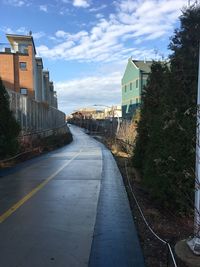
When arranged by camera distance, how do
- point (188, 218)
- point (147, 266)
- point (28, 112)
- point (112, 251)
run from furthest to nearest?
1. point (28, 112)
2. point (188, 218)
3. point (112, 251)
4. point (147, 266)

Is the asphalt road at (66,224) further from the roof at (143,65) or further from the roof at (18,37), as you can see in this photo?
the roof at (143,65)

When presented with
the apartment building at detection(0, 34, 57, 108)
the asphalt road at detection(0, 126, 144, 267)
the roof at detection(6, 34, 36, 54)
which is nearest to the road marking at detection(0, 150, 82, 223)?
the asphalt road at detection(0, 126, 144, 267)

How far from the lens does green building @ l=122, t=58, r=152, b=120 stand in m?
64.4

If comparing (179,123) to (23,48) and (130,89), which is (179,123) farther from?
(130,89)

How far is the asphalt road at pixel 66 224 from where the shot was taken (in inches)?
199

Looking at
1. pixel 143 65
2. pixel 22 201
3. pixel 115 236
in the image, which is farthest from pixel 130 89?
pixel 115 236

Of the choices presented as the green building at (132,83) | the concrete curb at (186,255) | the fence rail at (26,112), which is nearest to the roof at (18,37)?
the green building at (132,83)

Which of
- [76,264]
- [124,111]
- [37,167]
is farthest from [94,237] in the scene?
[124,111]

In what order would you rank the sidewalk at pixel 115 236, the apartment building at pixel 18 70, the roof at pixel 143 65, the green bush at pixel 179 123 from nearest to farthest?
the sidewalk at pixel 115 236
the green bush at pixel 179 123
the apartment building at pixel 18 70
the roof at pixel 143 65

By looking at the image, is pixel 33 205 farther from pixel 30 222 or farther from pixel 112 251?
pixel 112 251

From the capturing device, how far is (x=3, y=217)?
720 cm

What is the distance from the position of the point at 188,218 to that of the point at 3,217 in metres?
3.38

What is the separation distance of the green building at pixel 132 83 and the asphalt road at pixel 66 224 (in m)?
51.9

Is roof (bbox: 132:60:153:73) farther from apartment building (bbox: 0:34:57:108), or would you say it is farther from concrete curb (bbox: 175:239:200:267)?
concrete curb (bbox: 175:239:200:267)
